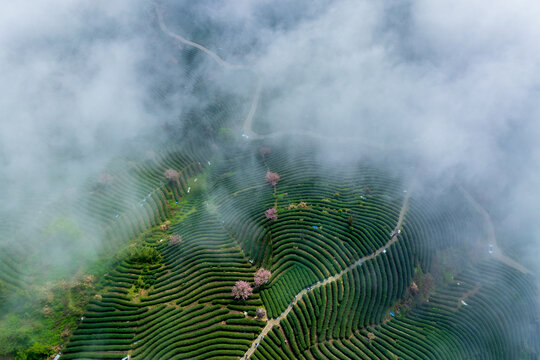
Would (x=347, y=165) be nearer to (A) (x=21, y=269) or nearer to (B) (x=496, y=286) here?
(B) (x=496, y=286)

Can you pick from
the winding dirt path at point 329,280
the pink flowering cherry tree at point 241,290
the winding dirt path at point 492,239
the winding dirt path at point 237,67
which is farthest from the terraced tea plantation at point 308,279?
the winding dirt path at point 237,67

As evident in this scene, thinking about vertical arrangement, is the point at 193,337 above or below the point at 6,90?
below

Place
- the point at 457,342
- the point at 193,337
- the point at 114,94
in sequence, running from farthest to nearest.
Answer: the point at 114,94
the point at 457,342
the point at 193,337

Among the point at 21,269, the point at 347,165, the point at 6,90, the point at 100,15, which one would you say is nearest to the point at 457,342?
the point at 347,165

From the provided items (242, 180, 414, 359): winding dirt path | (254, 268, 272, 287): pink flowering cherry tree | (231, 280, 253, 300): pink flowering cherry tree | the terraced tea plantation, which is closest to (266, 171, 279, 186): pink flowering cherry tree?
the terraced tea plantation

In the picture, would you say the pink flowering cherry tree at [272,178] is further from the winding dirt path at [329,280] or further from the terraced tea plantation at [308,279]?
the winding dirt path at [329,280]

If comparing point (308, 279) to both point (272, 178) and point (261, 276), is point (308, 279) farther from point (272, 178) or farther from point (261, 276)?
point (272, 178)
